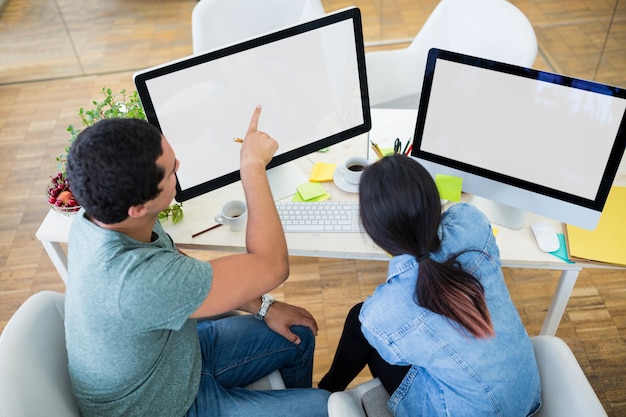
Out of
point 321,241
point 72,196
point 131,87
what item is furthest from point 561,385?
point 131,87

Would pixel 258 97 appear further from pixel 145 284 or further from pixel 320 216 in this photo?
pixel 145 284

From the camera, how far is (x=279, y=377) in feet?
4.86

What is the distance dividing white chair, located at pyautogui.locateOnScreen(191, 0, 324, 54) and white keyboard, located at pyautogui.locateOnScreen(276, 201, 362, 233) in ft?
3.52

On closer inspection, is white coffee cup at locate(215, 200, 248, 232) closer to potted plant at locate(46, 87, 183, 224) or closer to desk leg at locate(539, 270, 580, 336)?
potted plant at locate(46, 87, 183, 224)

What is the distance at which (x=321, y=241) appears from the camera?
1.51 metres

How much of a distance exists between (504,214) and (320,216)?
511mm

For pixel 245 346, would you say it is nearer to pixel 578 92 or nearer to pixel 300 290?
pixel 300 290

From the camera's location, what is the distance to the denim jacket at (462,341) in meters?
1.07

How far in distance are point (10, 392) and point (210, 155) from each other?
2.44 ft

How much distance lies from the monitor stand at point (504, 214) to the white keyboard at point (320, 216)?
369 mm

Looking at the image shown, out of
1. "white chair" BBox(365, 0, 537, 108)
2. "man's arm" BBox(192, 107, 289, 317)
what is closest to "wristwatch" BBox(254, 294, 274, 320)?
"man's arm" BBox(192, 107, 289, 317)

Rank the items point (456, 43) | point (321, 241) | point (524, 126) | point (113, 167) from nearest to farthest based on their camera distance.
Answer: point (113, 167) → point (524, 126) → point (321, 241) → point (456, 43)

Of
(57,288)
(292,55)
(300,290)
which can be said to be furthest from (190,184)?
(57,288)

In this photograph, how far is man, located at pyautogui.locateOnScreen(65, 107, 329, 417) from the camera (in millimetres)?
1026
